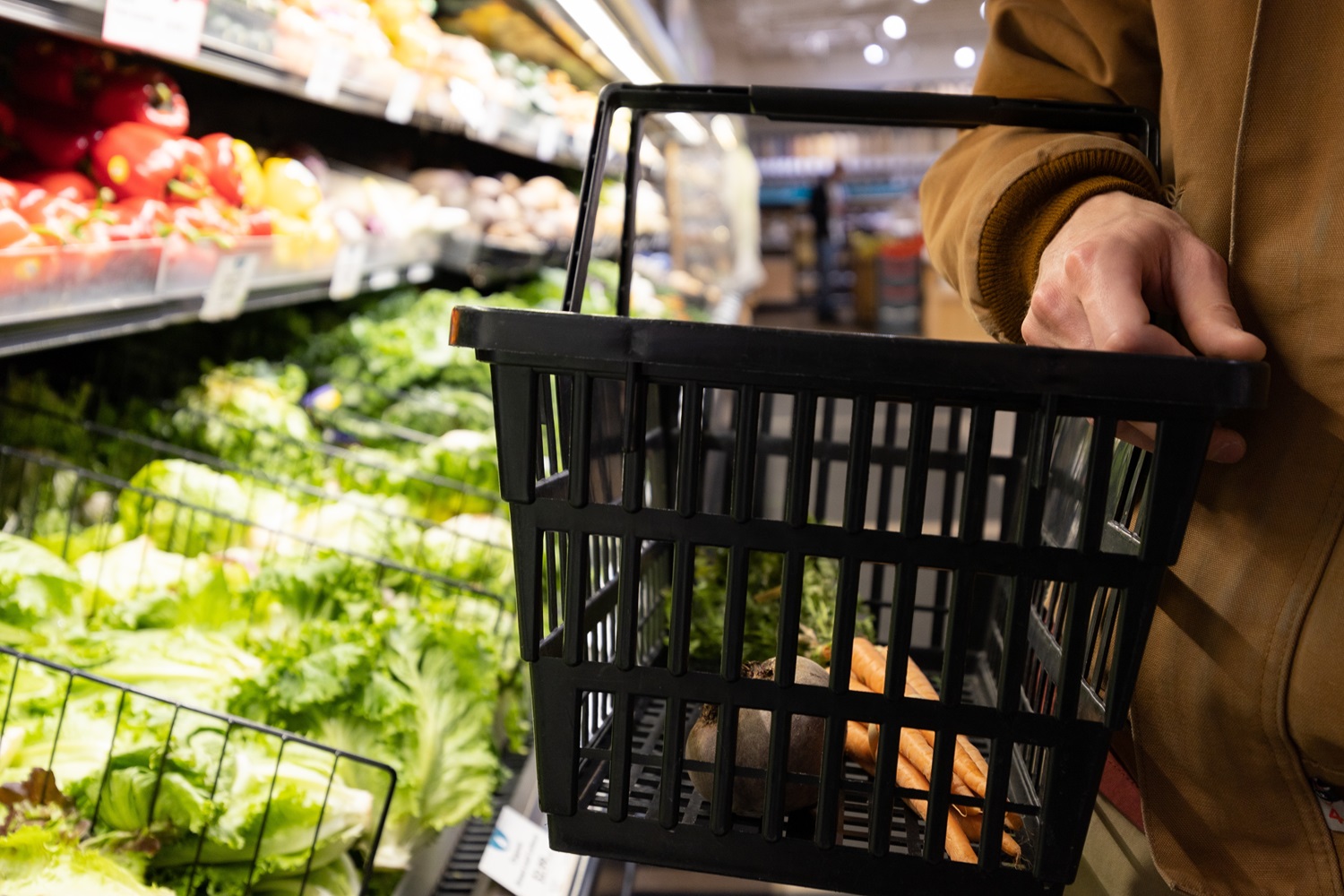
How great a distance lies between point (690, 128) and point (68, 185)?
432 centimetres

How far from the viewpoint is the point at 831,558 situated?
2.14ft

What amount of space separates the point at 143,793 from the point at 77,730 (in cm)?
14

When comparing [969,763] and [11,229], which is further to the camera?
[11,229]

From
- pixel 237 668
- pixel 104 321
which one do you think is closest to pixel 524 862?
pixel 237 668

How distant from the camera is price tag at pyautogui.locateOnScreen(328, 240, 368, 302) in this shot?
2.50 metres

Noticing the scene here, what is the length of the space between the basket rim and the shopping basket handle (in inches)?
11.9

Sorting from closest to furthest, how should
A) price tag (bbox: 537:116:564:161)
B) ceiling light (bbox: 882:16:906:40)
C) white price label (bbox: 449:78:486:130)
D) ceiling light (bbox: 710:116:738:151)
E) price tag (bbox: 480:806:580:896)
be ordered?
price tag (bbox: 480:806:580:896) < white price label (bbox: 449:78:486:130) < price tag (bbox: 537:116:564:161) < ceiling light (bbox: 710:116:738:151) < ceiling light (bbox: 882:16:906:40)

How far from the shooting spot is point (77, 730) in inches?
45.3

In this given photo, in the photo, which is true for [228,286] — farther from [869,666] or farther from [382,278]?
[869,666]

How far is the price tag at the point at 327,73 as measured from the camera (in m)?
2.17

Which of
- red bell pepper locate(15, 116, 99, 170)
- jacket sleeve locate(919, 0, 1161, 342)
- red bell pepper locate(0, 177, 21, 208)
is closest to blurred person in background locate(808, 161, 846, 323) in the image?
red bell pepper locate(15, 116, 99, 170)

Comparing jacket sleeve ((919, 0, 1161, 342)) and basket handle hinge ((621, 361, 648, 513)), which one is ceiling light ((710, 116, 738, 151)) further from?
basket handle hinge ((621, 361, 648, 513))

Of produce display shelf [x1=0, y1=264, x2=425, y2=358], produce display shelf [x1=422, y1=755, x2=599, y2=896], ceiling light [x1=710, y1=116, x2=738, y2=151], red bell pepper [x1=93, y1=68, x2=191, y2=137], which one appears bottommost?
produce display shelf [x1=422, y1=755, x2=599, y2=896]

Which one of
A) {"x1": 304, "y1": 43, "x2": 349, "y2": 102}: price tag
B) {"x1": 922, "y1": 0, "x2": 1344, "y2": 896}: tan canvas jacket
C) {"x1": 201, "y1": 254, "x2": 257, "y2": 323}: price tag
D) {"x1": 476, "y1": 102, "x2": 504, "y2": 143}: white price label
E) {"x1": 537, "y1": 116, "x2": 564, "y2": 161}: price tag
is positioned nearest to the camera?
{"x1": 922, "y1": 0, "x2": 1344, "y2": 896}: tan canvas jacket
